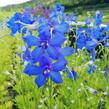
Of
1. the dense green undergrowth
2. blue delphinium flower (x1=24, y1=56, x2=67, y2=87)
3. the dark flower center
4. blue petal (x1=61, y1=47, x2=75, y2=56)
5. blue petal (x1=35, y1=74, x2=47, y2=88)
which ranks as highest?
the dark flower center

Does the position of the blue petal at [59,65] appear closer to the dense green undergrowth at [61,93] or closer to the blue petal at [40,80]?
the blue petal at [40,80]

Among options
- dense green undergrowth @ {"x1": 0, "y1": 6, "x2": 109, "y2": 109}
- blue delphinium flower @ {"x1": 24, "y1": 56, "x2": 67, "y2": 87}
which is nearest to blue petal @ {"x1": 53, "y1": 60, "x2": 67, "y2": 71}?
blue delphinium flower @ {"x1": 24, "y1": 56, "x2": 67, "y2": 87}

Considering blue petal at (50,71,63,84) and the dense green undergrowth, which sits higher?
blue petal at (50,71,63,84)

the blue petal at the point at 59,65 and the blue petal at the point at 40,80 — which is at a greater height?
the blue petal at the point at 59,65

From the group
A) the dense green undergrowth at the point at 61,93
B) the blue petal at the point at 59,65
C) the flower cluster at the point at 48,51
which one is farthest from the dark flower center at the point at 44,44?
the dense green undergrowth at the point at 61,93

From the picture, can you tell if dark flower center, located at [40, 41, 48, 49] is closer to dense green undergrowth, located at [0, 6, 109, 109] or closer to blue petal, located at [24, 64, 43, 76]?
blue petal, located at [24, 64, 43, 76]

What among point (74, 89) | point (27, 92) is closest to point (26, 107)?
point (74, 89)

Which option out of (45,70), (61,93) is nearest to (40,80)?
(45,70)

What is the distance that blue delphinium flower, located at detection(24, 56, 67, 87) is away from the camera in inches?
72.4

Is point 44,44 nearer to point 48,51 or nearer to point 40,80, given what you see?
point 48,51

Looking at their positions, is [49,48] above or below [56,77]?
above

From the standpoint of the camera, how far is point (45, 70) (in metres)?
1.85

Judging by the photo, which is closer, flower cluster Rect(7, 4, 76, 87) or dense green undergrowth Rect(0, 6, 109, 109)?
flower cluster Rect(7, 4, 76, 87)

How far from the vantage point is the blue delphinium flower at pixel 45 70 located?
184 centimetres
